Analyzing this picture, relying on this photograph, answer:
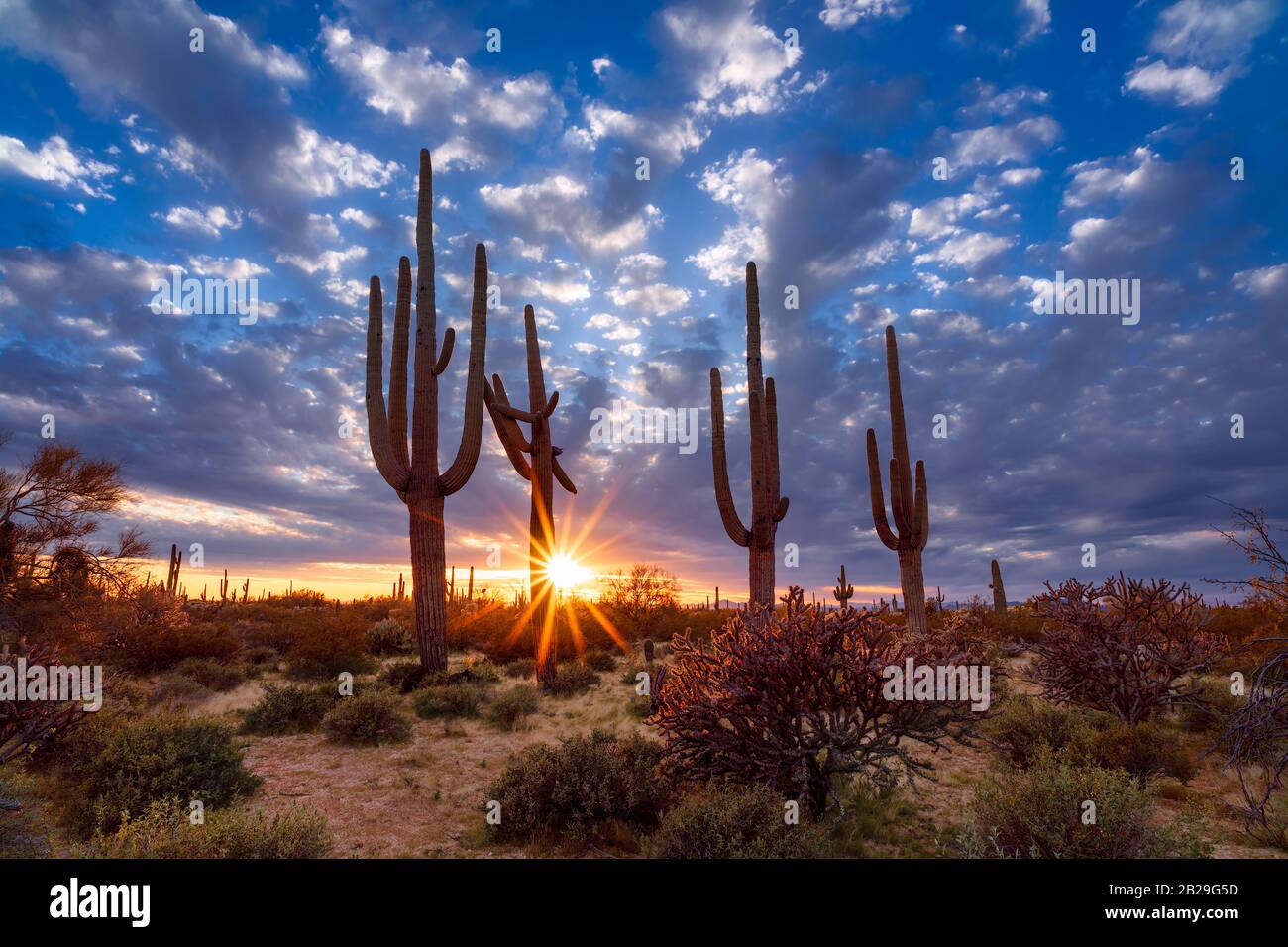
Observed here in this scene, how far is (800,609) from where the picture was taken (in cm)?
644

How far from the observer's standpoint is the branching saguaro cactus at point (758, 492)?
1470 centimetres

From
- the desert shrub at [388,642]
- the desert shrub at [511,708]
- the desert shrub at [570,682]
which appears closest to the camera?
the desert shrub at [511,708]

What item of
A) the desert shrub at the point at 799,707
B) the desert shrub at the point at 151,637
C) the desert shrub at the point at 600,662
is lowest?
the desert shrub at the point at 600,662

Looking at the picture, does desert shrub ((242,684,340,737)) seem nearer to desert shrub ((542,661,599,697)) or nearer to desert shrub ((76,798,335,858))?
desert shrub ((542,661,599,697))

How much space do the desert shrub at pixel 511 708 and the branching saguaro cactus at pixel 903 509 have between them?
10.5 meters

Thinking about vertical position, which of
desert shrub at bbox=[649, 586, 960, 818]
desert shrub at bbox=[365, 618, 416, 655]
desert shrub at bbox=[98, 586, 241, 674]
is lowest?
desert shrub at bbox=[365, 618, 416, 655]

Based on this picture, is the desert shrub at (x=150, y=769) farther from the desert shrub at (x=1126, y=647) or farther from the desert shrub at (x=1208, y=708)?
the desert shrub at (x=1208, y=708)

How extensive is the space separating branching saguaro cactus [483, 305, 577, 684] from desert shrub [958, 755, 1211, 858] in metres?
11.2

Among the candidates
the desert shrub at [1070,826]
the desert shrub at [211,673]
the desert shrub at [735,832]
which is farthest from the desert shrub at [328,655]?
the desert shrub at [1070,826]

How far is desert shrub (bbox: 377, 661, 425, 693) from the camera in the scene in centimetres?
1380

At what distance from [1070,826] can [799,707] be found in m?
2.34

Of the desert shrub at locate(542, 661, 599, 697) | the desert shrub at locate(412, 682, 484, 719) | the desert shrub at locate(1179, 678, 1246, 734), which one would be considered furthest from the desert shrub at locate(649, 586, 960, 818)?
the desert shrub at locate(542, 661, 599, 697)

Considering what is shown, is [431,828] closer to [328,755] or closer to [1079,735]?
[328,755]
